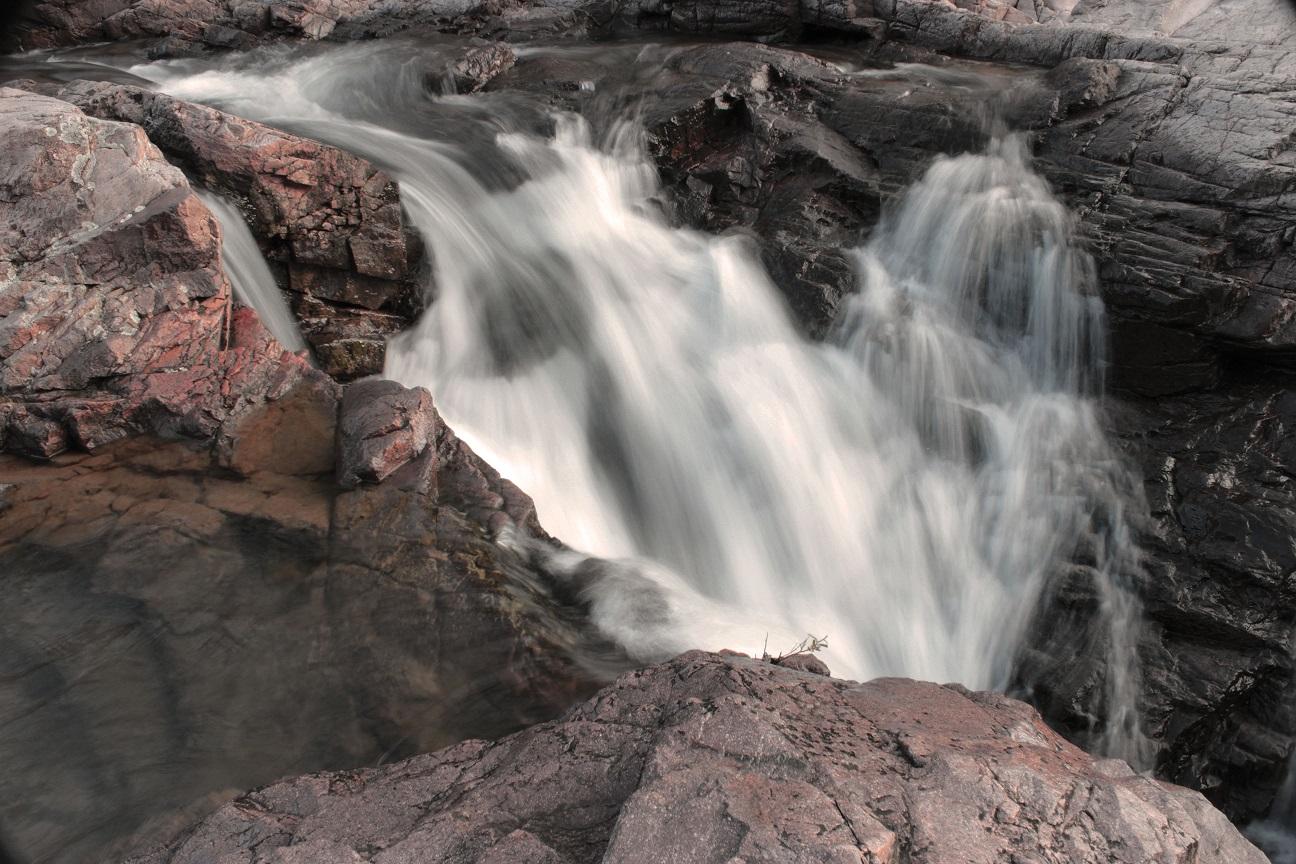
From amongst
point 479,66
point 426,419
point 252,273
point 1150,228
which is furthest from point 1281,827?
point 479,66

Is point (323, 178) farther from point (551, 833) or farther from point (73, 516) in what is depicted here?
point (551, 833)

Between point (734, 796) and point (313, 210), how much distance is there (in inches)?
258

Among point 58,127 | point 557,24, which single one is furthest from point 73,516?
point 557,24

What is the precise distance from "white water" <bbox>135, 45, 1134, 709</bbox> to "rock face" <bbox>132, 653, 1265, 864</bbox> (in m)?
2.00

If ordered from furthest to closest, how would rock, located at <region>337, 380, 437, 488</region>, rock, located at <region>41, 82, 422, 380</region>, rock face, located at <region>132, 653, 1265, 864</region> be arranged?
rock, located at <region>41, 82, 422, 380</region> → rock, located at <region>337, 380, 437, 488</region> → rock face, located at <region>132, 653, 1265, 864</region>

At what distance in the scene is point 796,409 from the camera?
311 inches

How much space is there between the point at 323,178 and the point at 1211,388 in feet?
24.5

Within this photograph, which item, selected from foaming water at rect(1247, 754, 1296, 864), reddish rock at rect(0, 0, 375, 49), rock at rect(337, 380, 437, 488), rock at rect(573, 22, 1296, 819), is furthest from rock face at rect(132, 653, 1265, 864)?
reddish rock at rect(0, 0, 375, 49)

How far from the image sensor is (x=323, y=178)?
7824 millimetres

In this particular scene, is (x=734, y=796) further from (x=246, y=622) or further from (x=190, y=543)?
(x=190, y=543)

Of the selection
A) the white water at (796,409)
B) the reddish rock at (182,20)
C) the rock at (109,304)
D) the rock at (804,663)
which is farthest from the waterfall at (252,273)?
the reddish rock at (182,20)

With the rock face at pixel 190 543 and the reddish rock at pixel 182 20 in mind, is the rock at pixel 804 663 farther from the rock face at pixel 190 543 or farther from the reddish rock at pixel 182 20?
the reddish rock at pixel 182 20

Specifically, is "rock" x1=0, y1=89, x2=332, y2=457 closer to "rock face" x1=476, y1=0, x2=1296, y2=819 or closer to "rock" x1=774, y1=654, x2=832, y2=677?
"rock" x1=774, y1=654, x2=832, y2=677

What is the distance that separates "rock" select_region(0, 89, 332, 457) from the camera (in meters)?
5.95
